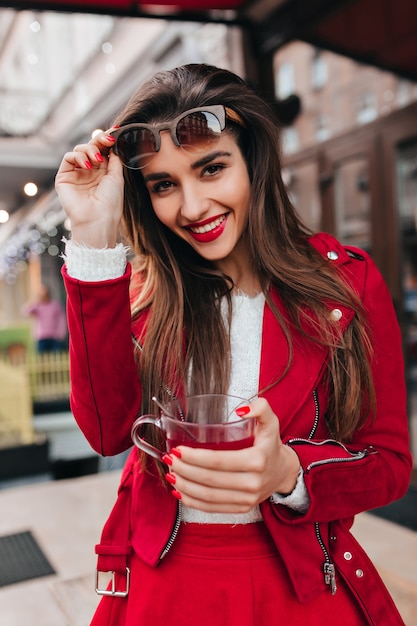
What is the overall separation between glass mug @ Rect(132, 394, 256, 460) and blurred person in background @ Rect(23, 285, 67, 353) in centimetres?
493

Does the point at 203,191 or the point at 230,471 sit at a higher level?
the point at 203,191

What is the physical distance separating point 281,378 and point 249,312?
0.20 metres

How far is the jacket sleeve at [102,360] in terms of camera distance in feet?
3.25

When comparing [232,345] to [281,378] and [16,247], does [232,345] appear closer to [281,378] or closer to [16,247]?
[281,378]

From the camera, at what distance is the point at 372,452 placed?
1067 millimetres

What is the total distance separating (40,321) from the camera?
21.1 feet

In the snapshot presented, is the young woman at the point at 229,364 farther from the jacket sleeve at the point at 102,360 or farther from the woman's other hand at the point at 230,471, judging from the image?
the woman's other hand at the point at 230,471

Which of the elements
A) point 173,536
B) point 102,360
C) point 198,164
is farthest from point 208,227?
point 173,536

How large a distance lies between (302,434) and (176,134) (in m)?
0.57

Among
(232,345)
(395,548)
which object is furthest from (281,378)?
(395,548)

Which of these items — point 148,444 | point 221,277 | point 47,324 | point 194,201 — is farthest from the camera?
point 47,324

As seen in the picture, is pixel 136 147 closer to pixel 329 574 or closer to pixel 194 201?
pixel 194 201

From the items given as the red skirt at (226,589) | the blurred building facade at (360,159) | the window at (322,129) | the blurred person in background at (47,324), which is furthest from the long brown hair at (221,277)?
the blurred person in background at (47,324)

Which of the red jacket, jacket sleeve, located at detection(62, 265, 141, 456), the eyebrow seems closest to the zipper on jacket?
the red jacket
